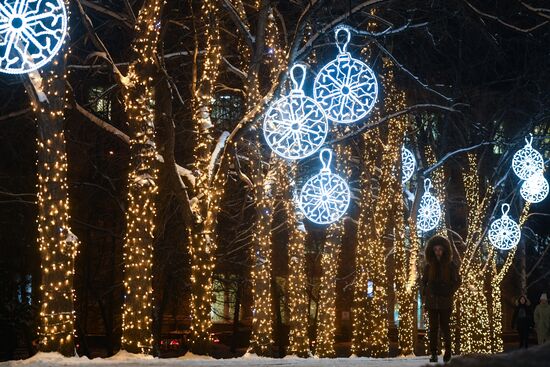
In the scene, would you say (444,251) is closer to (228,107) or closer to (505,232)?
(228,107)

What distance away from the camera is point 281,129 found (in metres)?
19.0

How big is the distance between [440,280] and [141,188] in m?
6.68

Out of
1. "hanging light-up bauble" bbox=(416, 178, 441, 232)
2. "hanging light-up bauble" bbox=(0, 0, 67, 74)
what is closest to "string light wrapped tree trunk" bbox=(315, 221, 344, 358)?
"hanging light-up bauble" bbox=(416, 178, 441, 232)

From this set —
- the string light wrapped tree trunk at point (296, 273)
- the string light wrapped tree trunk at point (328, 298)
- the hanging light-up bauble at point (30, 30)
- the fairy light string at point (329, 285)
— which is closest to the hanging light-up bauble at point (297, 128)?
the hanging light-up bauble at point (30, 30)

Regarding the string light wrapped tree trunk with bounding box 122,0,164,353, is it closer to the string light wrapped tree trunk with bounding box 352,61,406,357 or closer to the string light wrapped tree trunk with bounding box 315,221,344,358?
the string light wrapped tree trunk with bounding box 315,221,344,358

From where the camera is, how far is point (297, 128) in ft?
61.9

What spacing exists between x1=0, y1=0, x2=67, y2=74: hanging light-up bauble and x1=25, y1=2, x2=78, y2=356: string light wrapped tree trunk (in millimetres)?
3384

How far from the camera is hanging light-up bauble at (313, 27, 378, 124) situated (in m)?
18.7

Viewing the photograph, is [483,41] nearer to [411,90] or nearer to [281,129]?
[411,90]

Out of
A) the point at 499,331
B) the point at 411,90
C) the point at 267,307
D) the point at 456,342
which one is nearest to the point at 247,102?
the point at 267,307

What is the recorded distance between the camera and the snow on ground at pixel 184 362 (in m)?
12.8

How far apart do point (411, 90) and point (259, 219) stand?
1176 centimetres

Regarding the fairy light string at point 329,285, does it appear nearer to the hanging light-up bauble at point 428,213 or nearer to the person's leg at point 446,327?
the hanging light-up bauble at point 428,213

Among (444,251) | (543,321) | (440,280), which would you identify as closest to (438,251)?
(444,251)
